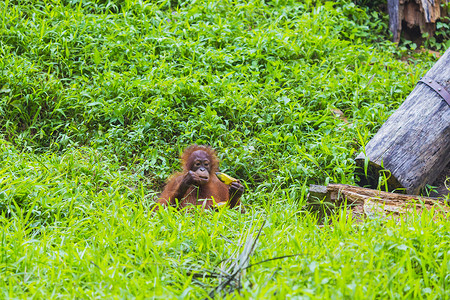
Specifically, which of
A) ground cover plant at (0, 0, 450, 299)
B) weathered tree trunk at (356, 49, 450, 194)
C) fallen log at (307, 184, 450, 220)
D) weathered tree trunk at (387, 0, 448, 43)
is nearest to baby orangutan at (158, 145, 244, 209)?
ground cover plant at (0, 0, 450, 299)

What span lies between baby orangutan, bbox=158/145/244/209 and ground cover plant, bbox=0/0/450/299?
0.23 meters

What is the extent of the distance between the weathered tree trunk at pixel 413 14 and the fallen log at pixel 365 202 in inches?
150

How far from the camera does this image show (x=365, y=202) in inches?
154

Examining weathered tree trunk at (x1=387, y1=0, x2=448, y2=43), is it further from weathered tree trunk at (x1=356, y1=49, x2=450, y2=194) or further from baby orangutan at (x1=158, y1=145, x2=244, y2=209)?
baby orangutan at (x1=158, y1=145, x2=244, y2=209)

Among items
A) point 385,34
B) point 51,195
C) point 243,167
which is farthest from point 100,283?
point 385,34

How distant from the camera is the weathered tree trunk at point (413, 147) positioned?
4453 millimetres

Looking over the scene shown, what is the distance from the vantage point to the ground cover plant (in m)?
2.77

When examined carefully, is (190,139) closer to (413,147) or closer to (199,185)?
(199,185)

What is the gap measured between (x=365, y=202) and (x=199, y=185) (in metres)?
1.38

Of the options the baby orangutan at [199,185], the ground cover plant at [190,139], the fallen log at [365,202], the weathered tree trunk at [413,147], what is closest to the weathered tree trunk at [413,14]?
the ground cover plant at [190,139]

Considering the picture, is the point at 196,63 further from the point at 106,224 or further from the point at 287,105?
the point at 106,224

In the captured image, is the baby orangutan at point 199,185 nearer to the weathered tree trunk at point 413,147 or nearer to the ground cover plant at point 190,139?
the ground cover plant at point 190,139

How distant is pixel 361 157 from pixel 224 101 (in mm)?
1559

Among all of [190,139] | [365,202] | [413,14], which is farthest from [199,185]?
[413,14]
